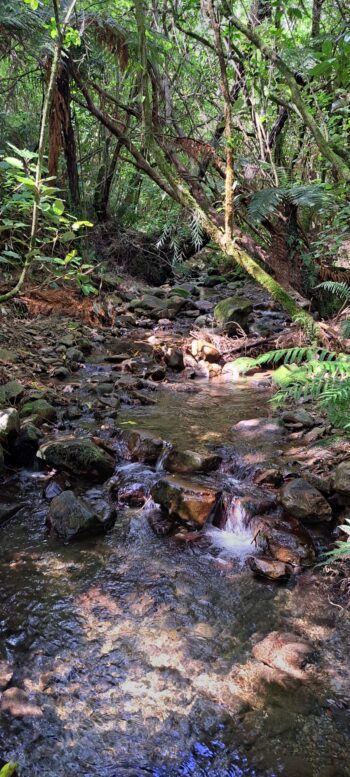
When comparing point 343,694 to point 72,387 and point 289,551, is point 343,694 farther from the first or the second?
point 72,387

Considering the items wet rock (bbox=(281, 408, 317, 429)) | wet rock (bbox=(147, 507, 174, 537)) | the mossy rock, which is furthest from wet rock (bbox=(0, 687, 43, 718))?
the mossy rock

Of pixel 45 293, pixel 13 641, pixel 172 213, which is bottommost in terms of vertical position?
pixel 13 641

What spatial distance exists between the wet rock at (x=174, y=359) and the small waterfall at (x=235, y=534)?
3.45 meters

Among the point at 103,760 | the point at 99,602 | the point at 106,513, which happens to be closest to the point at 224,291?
the point at 106,513

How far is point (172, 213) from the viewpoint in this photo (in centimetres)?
1000

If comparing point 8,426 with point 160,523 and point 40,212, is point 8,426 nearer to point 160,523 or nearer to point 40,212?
point 160,523

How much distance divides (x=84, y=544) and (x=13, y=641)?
806mm

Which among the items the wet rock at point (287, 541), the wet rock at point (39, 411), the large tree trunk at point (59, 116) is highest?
the large tree trunk at point (59, 116)

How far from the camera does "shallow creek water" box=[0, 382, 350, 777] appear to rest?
→ 1.80m

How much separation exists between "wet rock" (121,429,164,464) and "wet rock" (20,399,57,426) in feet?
2.57

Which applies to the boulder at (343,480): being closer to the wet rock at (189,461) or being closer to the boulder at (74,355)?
the wet rock at (189,461)

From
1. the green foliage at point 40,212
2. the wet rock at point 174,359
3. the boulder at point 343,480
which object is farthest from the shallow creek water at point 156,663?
the wet rock at point 174,359

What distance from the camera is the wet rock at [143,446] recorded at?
13.1 feet

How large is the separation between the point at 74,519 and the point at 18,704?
121 cm
